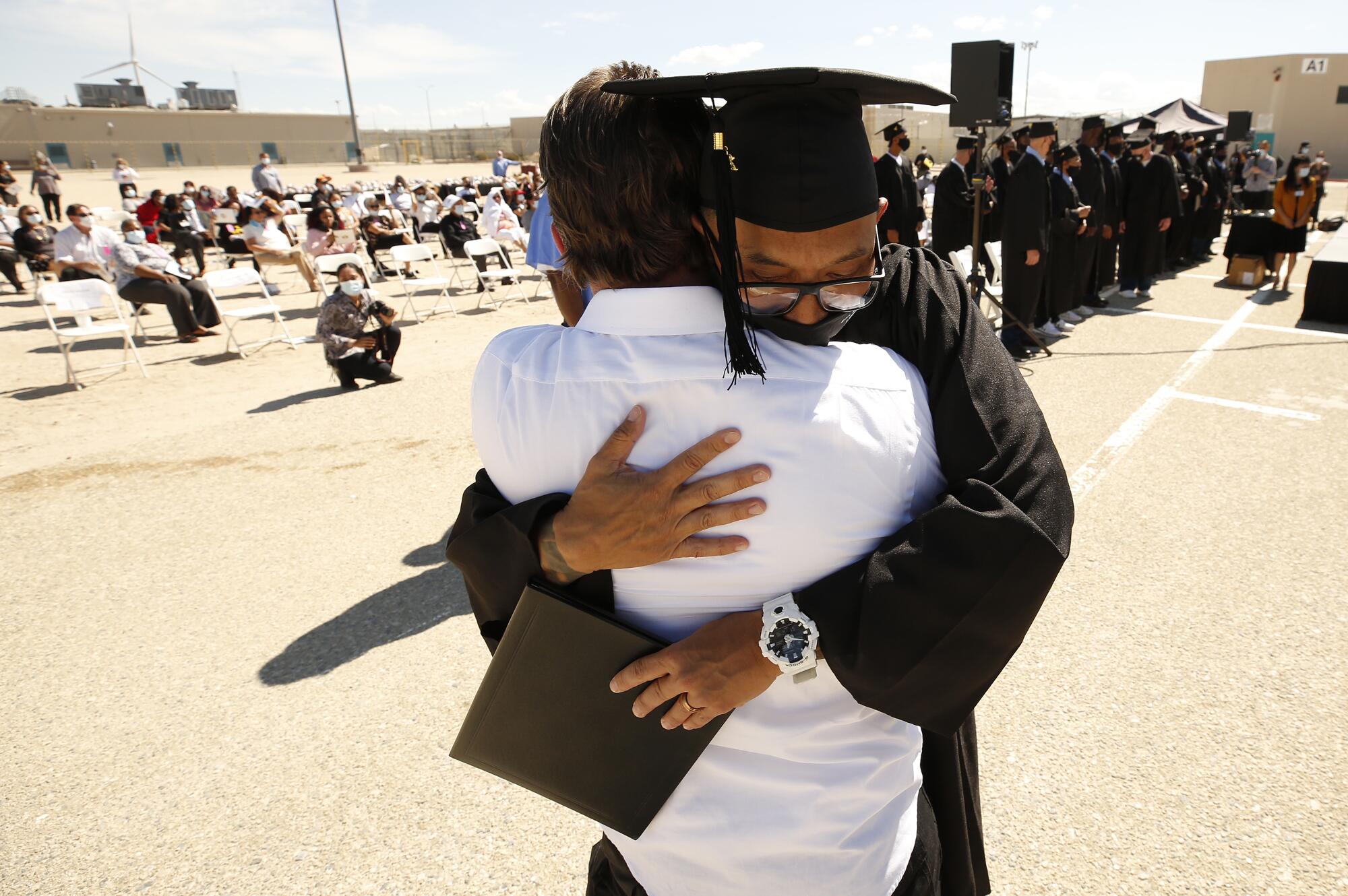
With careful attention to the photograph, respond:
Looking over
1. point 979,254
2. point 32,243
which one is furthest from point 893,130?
point 32,243

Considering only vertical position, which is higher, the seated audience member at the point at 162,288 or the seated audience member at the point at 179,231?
the seated audience member at the point at 179,231

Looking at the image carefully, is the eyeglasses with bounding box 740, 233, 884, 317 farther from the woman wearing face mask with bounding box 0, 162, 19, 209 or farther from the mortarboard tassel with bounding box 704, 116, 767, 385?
the woman wearing face mask with bounding box 0, 162, 19, 209

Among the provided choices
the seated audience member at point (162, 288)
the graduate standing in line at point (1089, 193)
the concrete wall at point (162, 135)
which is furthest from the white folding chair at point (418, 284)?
the concrete wall at point (162, 135)

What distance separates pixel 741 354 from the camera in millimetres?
884

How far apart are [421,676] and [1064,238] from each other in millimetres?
7880

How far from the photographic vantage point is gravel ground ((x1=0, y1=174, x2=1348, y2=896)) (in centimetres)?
224

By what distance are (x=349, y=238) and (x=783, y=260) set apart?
11674mm

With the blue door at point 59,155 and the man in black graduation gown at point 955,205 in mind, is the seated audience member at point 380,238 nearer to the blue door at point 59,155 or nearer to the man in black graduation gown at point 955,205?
the man in black graduation gown at point 955,205

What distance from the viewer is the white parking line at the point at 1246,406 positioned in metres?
5.46

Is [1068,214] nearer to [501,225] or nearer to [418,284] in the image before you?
[418,284]

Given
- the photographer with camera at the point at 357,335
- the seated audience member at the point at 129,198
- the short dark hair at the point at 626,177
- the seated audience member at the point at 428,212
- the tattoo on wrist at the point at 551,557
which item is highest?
the seated audience member at the point at 129,198

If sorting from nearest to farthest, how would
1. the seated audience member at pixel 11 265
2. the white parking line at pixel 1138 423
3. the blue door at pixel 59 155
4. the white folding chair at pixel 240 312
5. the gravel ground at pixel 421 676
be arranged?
the gravel ground at pixel 421 676
the white parking line at pixel 1138 423
the white folding chair at pixel 240 312
the seated audience member at pixel 11 265
the blue door at pixel 59 155

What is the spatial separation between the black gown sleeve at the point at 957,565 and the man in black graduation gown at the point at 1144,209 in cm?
1075

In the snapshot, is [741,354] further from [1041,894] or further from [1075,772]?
[1075,772]
